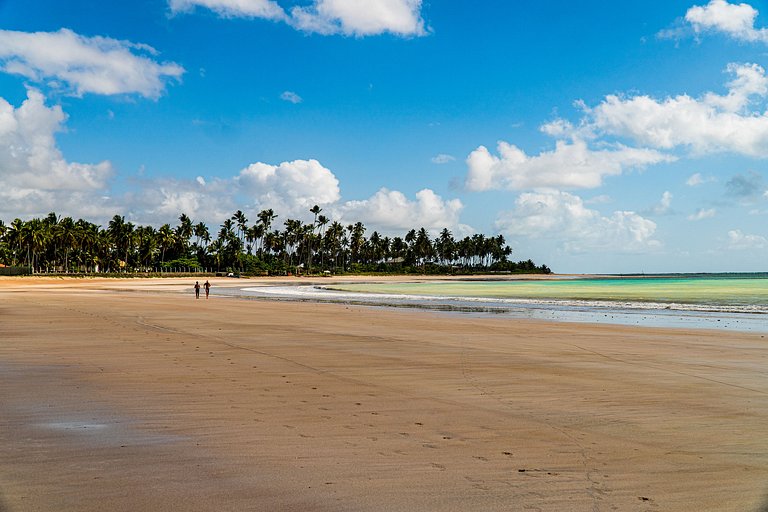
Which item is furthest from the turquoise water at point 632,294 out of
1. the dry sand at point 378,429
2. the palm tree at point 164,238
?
the palm tree at point 164,238

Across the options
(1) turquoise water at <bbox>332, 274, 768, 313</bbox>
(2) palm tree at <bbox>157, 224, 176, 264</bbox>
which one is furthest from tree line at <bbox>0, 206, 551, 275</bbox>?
(1) turquoise water at <bbox>332, 274, 768, 313</bbox>

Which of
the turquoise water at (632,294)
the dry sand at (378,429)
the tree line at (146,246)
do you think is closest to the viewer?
the dry sand at (378,429)

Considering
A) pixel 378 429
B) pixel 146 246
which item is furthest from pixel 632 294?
pixel 146 246

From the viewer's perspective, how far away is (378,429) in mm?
6973

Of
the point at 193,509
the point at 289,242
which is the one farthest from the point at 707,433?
A: the point at 289,242

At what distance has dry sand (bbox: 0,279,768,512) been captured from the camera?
4887 mm

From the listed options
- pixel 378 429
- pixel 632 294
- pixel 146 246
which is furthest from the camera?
pixel 146 246

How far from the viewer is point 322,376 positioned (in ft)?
35.0

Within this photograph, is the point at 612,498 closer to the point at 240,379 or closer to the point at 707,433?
the point at 707,433

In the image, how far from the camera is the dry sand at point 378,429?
4.89 m

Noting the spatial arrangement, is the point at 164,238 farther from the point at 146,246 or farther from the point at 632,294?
the point at 632,294

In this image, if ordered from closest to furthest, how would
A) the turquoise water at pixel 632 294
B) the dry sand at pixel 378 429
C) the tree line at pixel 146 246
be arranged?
the dry sand at pixel 378 429 → the turquoise water at pixel 632 294 → the tree line at pixel 146 246

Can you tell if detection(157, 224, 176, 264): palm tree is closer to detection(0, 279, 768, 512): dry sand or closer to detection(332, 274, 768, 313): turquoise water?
detection(332, 274, 768, 313): turquoise water

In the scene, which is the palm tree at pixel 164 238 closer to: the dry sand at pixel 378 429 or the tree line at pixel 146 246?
the tree line at pixel 146 246
